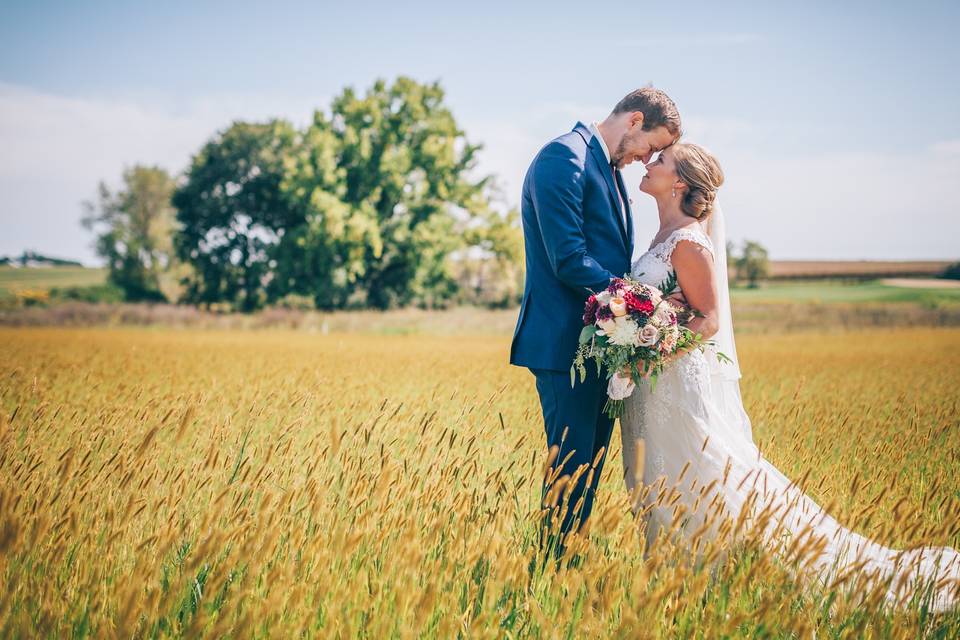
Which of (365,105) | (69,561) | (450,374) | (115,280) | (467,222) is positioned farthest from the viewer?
(115,280)

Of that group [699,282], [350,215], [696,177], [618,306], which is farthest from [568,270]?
[350,215]

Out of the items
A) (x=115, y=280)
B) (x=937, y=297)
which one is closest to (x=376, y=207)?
(x=115, y=280)

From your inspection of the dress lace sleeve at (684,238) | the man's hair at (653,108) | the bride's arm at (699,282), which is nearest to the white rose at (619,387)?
the bride's arm at (699,282)

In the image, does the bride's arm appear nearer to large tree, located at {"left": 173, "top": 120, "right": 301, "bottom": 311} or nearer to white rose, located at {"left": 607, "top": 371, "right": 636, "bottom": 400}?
white rose, located at {"left": 607, "top": 371, "right": 636, "bottom": 400}

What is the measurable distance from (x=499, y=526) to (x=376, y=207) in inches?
1448

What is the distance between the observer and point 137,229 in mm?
58719

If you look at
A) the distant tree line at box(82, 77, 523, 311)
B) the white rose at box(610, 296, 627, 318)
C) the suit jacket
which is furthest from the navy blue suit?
the distant tree line at box(82, 77, 523, 311)

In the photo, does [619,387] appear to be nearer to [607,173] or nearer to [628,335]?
[628,335]

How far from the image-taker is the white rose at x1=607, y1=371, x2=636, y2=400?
3510mm

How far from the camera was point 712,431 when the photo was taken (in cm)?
367

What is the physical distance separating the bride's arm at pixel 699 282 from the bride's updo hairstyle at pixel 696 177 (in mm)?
310

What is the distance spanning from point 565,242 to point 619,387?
0.83 m

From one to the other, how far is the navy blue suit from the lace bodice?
0.11m

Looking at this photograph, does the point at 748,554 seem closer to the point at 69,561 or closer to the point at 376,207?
the point at 69,561
